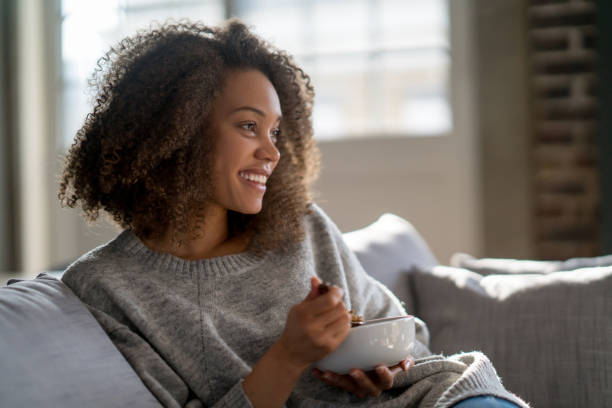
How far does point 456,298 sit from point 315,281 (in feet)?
2.17

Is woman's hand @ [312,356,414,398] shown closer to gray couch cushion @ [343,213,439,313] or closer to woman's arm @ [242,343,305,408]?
woman's arm @ [242,343,305,408]

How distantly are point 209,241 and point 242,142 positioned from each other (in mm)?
212

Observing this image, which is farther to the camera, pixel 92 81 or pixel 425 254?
pixel 425 254

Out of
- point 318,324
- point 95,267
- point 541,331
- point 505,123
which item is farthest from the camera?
point 505,123

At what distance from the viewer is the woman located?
1.03m

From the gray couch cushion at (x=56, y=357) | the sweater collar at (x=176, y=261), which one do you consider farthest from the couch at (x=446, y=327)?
the sweater collar at (x=176, y=261)

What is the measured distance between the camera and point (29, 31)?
3.60 metres

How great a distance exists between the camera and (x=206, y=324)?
1.08 metres

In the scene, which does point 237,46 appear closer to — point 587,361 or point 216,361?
point 216,361

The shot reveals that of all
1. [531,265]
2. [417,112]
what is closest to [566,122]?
[417,112]

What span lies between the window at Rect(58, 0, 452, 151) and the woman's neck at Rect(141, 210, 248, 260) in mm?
2030

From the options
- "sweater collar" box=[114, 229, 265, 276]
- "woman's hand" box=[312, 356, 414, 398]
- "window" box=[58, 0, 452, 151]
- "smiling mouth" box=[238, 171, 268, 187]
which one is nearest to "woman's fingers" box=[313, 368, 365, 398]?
"woman's hand" box=[312, 356, 414, 398]

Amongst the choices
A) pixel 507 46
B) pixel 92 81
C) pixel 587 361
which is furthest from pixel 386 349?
pixel 507 46

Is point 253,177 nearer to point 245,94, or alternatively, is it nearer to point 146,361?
point 245,94
